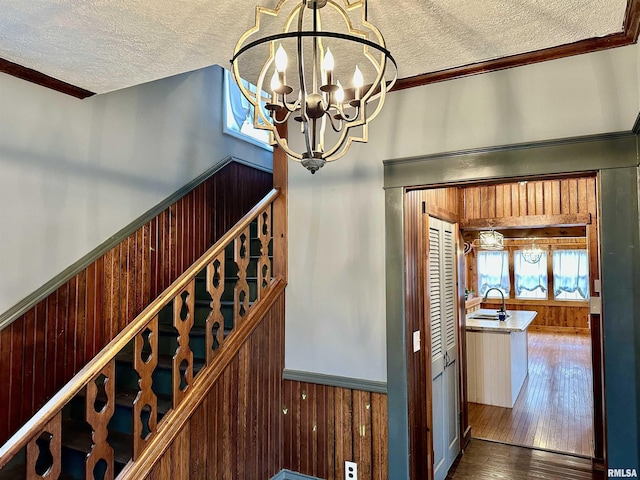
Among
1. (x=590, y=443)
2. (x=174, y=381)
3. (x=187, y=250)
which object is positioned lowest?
(x=590, y=443)

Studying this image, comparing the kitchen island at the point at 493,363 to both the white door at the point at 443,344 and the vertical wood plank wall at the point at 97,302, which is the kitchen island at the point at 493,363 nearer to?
the white door at the point at 443,344

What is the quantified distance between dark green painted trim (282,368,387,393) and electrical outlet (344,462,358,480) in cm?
46

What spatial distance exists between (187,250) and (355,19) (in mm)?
2440

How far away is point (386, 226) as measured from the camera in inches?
101

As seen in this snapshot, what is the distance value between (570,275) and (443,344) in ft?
32.3

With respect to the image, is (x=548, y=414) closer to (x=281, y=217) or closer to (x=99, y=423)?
(x=281, y=217)

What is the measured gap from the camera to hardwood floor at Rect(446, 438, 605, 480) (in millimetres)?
3248

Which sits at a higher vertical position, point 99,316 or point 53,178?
point 53,178

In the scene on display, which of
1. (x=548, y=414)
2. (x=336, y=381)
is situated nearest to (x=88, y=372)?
(x=336, y=381)

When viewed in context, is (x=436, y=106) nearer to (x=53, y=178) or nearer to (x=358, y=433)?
(x=358, y=433)

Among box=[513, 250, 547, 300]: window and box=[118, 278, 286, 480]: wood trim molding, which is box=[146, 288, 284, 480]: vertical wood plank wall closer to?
box=[118, 278, 286, 480]: wood trim molding

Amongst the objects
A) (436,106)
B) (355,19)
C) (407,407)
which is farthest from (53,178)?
(407,407)

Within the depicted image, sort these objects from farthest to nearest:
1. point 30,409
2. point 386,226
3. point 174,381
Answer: point 386,226, point 30,409, point 174,381

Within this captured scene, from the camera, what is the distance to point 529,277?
11.6 metres
